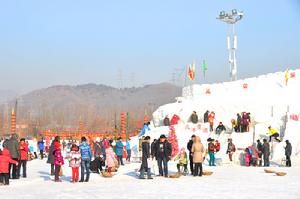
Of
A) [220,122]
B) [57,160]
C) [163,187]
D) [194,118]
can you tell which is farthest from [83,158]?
[194,118]

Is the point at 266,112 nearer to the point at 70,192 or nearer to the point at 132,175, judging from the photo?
the point at 132,175

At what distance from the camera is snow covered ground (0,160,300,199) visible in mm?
10742

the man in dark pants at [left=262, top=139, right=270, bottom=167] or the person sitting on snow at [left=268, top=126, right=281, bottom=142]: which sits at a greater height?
the person sitting on snow at [left=268, top=126, right=281, bottom=142]

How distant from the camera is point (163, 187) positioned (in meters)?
12.3

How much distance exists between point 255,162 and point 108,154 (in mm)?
7311

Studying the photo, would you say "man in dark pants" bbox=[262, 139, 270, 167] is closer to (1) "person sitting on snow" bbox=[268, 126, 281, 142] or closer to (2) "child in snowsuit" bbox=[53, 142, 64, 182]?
(1) "person sitting on snow" bbox=[268, 126, 281, 142]

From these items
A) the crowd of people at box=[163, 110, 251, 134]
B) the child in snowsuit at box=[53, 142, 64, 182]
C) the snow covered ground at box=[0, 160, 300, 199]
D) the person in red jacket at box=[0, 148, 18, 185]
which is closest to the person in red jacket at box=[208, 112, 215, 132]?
the crowd of people at box=[163, 110, 251, 134]

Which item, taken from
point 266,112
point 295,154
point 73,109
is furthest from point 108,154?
point 73,109

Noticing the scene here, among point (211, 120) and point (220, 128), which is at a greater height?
point (211, 120)

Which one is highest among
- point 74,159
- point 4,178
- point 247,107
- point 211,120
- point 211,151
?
point 247,107

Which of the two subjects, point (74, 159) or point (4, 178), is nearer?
point (4, 178)

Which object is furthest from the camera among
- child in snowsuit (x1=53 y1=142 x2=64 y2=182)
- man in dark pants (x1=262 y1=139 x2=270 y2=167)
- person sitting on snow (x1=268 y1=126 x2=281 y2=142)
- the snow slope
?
the snow slope

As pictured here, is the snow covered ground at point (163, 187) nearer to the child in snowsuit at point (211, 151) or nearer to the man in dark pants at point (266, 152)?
the child in snowsuit at point (211, 151)

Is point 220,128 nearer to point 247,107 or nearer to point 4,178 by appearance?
point 247,107
